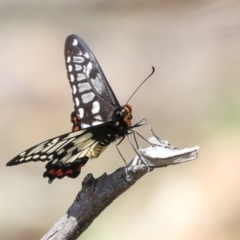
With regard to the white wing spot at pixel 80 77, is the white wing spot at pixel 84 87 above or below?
below

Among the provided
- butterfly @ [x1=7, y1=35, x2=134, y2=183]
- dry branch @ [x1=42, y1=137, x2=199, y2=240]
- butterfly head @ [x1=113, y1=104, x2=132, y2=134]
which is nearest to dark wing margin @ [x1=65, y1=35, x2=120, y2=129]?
butterfly @ [x1=7, y1=35, x2=134, y2=183]

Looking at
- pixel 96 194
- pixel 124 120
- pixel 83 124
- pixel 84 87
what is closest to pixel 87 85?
pixel 84 87

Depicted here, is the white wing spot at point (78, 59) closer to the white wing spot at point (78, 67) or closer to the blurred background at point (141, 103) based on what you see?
the white wing spot at point (78, 67)

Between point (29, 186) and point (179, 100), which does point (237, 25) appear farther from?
point (29, 186)

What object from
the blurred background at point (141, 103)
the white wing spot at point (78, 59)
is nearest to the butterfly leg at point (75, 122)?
the white wing spot at point (78, 59)

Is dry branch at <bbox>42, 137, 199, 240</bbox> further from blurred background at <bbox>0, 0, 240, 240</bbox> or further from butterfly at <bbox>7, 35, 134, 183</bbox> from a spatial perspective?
blurred background at <bbox>0, 0, 240, 240</bbox>

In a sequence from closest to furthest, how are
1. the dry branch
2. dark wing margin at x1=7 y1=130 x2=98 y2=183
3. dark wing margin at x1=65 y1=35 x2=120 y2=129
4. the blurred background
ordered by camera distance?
the dry branch → dark wing margin at x1=7 y1=130 x2=98 y2=183 → dark wing margin at x1=65 y1=35 x2=120 y2=129 → the blurred background
